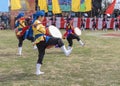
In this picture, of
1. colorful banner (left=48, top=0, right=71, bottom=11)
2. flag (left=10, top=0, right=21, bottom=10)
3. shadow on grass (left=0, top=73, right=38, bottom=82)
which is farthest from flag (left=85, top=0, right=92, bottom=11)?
shadow on grass (left=0, top=73, right=38, bottom=82)

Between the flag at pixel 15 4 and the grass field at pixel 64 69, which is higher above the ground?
the grass field at pixel 64 69

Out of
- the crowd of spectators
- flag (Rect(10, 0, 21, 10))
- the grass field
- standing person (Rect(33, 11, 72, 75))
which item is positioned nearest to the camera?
→ the grass field

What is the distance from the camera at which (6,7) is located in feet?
109

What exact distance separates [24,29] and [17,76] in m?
4.60

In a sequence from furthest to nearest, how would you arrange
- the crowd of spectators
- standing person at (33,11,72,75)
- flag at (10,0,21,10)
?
the crowd of spectators, flag at (10,0,21,10), standing person at (33,11,72,75)


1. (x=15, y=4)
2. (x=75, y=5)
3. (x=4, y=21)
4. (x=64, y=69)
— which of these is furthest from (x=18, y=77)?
(x=4, y=21)

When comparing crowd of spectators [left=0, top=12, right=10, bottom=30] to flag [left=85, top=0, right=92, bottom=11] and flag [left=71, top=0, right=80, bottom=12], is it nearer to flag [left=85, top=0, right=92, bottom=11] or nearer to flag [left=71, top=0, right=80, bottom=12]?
flag [left=71, top=0, right=80, bottom=12]

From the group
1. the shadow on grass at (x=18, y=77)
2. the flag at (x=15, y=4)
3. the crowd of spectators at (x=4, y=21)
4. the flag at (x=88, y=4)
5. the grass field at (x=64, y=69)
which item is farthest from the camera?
the crowd of spectators at (x=4, y=21)

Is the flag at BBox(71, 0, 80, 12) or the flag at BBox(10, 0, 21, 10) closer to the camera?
the flag at BBox(10, 0, 21, 10)

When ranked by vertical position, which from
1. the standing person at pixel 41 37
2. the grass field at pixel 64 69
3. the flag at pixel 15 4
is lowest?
the flag at pixel 15 4

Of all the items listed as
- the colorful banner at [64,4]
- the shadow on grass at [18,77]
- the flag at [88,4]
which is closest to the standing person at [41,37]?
the shadow on grass at [18,77]

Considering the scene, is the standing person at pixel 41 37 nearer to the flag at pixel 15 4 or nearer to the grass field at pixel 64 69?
the grass field at pixel 64 69

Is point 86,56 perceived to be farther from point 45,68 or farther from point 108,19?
point 108,19

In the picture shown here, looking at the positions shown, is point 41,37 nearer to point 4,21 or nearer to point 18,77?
point 18,77
